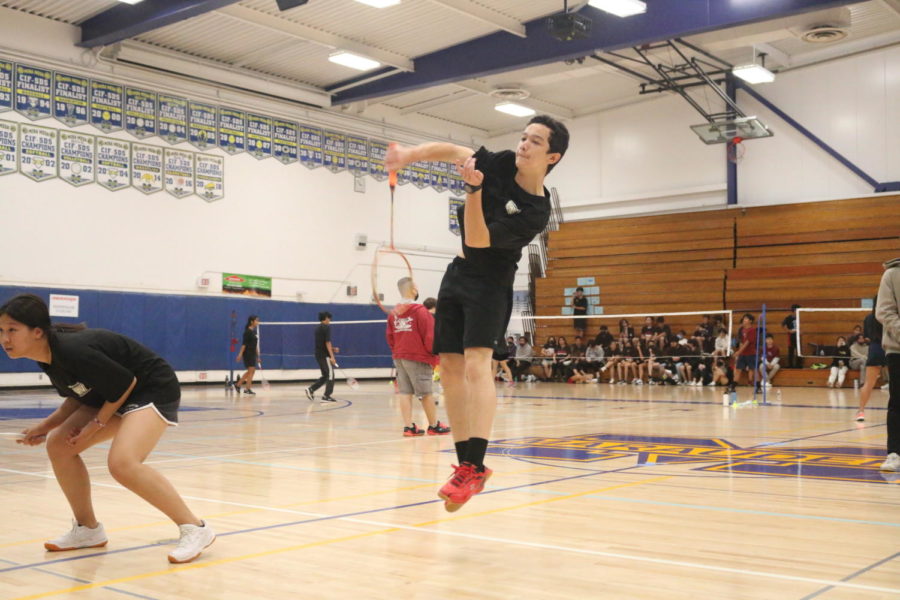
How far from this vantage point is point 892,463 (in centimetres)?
690

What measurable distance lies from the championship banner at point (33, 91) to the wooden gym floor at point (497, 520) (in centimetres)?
1244

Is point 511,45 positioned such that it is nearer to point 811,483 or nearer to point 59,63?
point 59,63

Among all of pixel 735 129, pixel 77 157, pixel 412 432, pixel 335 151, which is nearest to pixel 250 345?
pixel 77 157

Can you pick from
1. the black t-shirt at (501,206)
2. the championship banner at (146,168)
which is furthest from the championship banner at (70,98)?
the black t-shirt at (501,206)

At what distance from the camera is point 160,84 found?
22.1 m

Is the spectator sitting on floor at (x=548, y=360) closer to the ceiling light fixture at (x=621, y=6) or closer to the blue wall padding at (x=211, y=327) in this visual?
the blue wall padding at (x=211, y=327)

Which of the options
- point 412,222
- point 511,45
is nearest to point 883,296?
point 511,45

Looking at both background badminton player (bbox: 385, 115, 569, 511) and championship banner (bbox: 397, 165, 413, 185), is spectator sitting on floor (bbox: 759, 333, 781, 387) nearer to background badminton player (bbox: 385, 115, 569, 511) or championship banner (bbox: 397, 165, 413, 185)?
championship banner (bbox: 397, 165, 413, 185)

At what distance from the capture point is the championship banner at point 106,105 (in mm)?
20938

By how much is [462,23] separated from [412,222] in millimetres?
8734

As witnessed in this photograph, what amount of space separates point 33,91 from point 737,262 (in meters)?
18.5

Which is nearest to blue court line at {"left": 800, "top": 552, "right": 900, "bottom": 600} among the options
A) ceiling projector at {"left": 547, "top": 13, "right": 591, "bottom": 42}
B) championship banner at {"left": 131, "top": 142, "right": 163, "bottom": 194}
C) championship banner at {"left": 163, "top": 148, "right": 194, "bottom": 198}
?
ceiling projector at {"left": 547, "top": 13, "right": 591, "bottom": 42}

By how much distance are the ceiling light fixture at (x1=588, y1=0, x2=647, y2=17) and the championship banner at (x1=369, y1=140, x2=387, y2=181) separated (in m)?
11.5

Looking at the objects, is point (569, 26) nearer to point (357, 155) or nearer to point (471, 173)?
point (357, 155)
